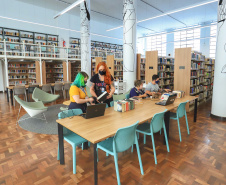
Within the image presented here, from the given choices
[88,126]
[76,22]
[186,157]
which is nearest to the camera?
[88,126]

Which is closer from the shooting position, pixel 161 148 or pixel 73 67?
pixel 161 148

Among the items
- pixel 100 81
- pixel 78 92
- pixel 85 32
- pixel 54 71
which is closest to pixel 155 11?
pixel 85 32

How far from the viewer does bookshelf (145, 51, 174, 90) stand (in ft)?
20.6

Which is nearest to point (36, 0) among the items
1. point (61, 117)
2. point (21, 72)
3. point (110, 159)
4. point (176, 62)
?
point (21, 72)

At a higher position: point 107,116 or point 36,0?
point 36,0

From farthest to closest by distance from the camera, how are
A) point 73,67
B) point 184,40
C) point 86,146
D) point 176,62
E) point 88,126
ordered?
point 184,40 < point 73,67 < point 176,62 < point 86,146 < point 88,126

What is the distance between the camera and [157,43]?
17828 millimetres

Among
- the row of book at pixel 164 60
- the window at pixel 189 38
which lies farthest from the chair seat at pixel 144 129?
the window at pixel 189 38

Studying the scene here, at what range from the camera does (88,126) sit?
7.04ft

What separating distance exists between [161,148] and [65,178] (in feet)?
5.88

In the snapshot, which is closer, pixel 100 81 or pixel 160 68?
pixel 100 81

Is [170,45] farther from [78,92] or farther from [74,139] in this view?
[74,139]

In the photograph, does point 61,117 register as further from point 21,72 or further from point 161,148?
point 21,72

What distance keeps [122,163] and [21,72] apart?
1034 centimetres
